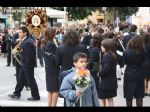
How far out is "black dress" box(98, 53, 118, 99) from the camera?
29.8 ft

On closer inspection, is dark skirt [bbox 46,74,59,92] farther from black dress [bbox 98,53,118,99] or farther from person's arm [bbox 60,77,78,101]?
person's arm [bbox 60,77,78,101]

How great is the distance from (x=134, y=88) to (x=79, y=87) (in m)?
3.06

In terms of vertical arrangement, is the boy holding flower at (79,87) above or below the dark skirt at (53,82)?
above

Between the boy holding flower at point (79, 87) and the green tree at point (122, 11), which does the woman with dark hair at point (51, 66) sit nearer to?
the boy holding flower at point (79, 87)

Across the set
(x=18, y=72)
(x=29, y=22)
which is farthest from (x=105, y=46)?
(x=29, y=22)

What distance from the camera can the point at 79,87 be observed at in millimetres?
6355

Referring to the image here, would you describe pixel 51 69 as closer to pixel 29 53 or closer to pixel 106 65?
pixel 106 65

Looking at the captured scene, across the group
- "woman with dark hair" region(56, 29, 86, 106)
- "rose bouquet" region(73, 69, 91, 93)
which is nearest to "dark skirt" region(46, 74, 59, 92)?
"woman with dark hair" region(56, 29, 86, 106)

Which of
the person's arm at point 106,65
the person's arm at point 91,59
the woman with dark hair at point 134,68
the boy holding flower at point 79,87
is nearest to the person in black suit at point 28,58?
the person's arm at point 91,59

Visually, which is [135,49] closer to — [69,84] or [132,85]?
[132,85]

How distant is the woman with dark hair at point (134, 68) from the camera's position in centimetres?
911

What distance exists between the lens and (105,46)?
916 cm

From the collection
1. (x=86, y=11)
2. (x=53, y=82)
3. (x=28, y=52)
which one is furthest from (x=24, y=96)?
(x=86, y=11)

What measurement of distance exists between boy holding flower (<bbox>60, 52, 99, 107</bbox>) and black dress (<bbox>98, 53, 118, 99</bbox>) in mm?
2443
